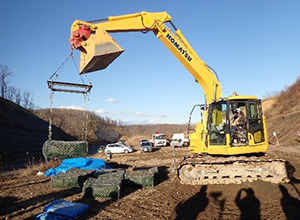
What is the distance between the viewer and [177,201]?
7578 mm

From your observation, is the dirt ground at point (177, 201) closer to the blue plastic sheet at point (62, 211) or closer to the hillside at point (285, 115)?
the blue plastic sheet at point (62, 211)

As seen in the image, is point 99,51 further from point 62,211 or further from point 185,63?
point 62,211

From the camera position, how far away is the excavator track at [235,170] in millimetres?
8977

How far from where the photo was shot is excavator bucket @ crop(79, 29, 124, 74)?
850cm

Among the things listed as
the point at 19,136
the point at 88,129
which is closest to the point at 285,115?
the point at 19,136

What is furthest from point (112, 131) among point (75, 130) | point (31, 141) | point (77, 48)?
point (77, 48)

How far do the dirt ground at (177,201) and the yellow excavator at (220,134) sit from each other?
437mm

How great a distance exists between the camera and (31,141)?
2934 cm

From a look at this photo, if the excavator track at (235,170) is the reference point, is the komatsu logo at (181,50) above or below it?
above

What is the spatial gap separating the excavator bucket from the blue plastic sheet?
4749 mm

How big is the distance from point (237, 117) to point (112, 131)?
6478cm

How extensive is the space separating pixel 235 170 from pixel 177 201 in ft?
9.32

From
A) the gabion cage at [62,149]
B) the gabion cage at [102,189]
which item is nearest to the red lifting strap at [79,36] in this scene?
the gabion cage at [62,149]

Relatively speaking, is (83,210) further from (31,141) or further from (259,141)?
(31,141)
